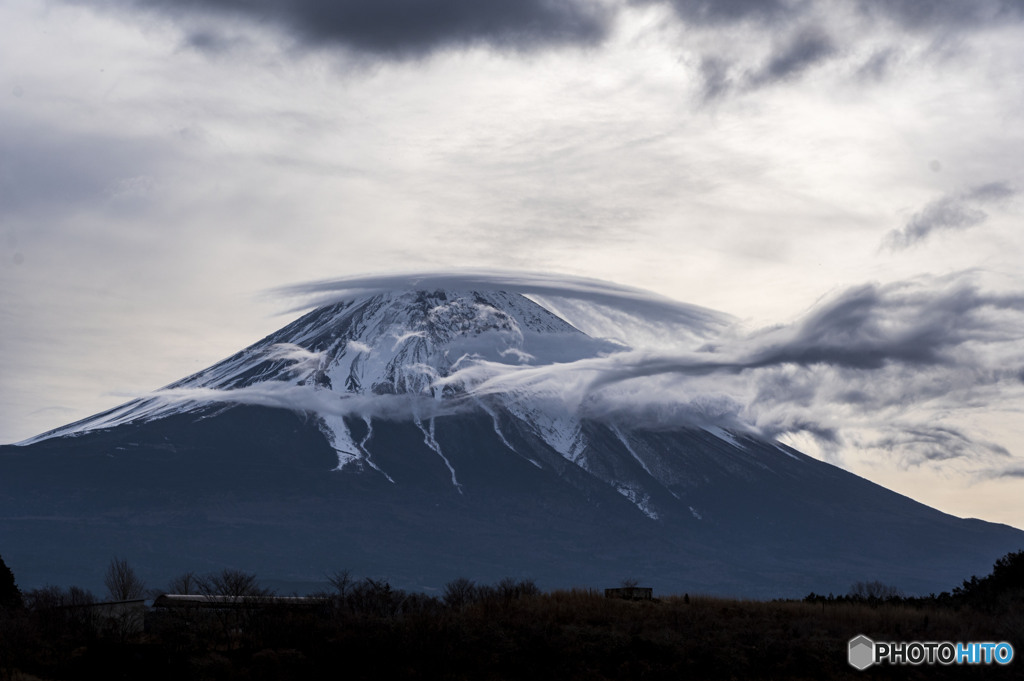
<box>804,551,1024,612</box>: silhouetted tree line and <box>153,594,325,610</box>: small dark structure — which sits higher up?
<box>153,594,325,610</box>: small dark structure

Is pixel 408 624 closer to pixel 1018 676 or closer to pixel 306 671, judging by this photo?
pixel 306 671

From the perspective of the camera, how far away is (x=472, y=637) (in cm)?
4197

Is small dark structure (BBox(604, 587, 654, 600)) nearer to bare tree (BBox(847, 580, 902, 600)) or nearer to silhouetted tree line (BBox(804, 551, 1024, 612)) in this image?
silhouetted tree line (BBox(804, 551, 1024, 612))

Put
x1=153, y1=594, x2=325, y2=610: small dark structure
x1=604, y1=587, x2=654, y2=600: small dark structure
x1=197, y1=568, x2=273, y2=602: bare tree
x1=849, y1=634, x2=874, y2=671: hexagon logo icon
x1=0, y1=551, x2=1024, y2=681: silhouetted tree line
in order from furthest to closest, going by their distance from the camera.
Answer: x1=197, y1=568, x2=273, y2=602: bare tree < x1=604, y1=587, x2=654, y2=600: small dark structure < x1=153, y1=594, x2=325, y2=610: small dark structure < x1=849, y1=634, x2=874, y2=671: hexagon logo icon < x1=0, y1=551, x2=1024, y2=681: silhouetted tree line

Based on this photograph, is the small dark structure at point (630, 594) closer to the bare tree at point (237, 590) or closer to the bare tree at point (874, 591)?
the bare tree at point (874, 591)

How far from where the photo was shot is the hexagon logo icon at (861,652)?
137 feet

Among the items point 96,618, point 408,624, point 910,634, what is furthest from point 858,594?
point 96,618

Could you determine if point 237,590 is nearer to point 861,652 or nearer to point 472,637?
point 472,637

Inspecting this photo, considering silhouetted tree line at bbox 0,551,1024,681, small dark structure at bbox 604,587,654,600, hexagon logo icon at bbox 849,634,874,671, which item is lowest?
hexagon logo icon at bbox 849,634,874,671

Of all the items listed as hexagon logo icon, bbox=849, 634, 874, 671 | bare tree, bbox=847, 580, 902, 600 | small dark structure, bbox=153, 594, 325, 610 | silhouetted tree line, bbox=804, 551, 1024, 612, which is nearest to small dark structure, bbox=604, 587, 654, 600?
silhouetted tree line, bbox=804, 551, 1024, 612

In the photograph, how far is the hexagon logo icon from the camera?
4162cm

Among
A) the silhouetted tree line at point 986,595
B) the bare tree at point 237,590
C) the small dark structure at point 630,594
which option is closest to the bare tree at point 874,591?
the silhouetted tree line at point 986,595

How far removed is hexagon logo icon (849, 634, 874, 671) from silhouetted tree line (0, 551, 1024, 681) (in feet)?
1.25

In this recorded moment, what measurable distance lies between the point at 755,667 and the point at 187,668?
700 inches
